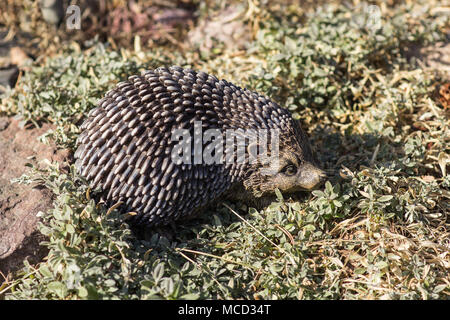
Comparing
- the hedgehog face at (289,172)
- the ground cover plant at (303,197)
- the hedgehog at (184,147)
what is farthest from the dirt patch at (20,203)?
the hedgehog face at (289,172)

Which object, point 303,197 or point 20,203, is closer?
point 20,203

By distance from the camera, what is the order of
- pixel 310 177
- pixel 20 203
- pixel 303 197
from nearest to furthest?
1. pixel 20 203
2. pixel 310 177
3. pixel 303 197

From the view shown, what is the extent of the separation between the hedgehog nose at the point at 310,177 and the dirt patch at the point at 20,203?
2637 mm

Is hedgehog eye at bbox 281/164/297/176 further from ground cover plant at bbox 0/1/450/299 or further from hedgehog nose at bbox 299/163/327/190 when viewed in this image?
ground cover plant at bbox 0/1/450/299

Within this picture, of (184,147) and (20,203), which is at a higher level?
(184,147)

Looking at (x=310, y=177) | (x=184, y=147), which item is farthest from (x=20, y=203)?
(x=310, y=177)

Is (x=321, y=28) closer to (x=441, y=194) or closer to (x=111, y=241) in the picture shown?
(x=441, y=194)

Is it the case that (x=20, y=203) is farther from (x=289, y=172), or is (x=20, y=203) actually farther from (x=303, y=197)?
(x=303, y=197)

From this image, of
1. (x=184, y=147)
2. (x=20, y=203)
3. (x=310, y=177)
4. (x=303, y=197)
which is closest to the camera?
(x=184, y=147)

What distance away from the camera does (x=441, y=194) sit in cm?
528

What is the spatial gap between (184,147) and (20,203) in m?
1.81

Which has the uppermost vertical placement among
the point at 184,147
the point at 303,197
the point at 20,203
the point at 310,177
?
the point at 184,147

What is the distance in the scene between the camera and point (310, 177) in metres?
5.04
